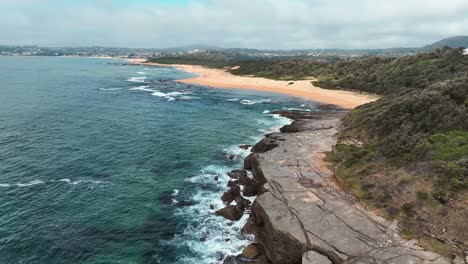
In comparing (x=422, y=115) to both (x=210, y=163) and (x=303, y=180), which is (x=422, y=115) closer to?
(x=303, y=180)

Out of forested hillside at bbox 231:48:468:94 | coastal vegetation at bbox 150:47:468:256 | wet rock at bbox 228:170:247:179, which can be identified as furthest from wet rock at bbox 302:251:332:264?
forested hillside at bbox 231:48:468:94

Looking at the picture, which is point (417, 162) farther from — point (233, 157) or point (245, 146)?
point (245, 146)

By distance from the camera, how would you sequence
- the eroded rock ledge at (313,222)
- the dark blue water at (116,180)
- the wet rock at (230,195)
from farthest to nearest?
the wet rock at (230,195) → the dark blue water at (116,180) → the eroded rock ledge at (313,222)

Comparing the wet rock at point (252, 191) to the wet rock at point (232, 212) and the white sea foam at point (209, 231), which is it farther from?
the wet rock at point (232, 212)

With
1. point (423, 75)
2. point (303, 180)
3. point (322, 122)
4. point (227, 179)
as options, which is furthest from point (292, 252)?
point (423, 75)

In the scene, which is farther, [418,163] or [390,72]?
[390,72]

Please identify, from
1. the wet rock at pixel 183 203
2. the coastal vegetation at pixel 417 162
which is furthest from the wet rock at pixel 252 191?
the coastal vegetation at pixel 417 162

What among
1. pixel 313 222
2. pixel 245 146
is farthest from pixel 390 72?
pixel 313 222
